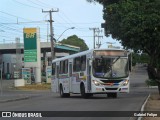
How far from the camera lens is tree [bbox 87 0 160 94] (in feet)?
102

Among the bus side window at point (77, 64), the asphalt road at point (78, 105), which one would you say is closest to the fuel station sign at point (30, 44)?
the bus side window at point (77, 64)

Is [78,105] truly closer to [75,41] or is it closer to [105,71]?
[105,71]

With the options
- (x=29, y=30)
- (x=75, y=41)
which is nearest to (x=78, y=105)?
(x=29, y=30)

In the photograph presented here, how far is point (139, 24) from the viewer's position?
30984mm

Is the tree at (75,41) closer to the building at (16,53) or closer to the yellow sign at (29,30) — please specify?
the building at (16,53)

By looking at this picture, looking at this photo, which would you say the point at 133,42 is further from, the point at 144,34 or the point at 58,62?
the point at 58,62

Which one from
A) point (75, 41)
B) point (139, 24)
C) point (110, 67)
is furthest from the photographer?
point (75, 41)

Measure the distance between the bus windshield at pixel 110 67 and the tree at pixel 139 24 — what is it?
4.49ft

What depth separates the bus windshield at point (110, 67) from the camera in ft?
104

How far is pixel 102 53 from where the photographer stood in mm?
32156

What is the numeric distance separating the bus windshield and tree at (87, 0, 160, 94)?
1369 mm

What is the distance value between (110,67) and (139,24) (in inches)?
133

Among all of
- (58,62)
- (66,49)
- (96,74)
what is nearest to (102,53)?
(96,74)

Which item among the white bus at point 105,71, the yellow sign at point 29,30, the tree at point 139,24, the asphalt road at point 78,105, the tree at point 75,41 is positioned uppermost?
the tree at point 75,41
